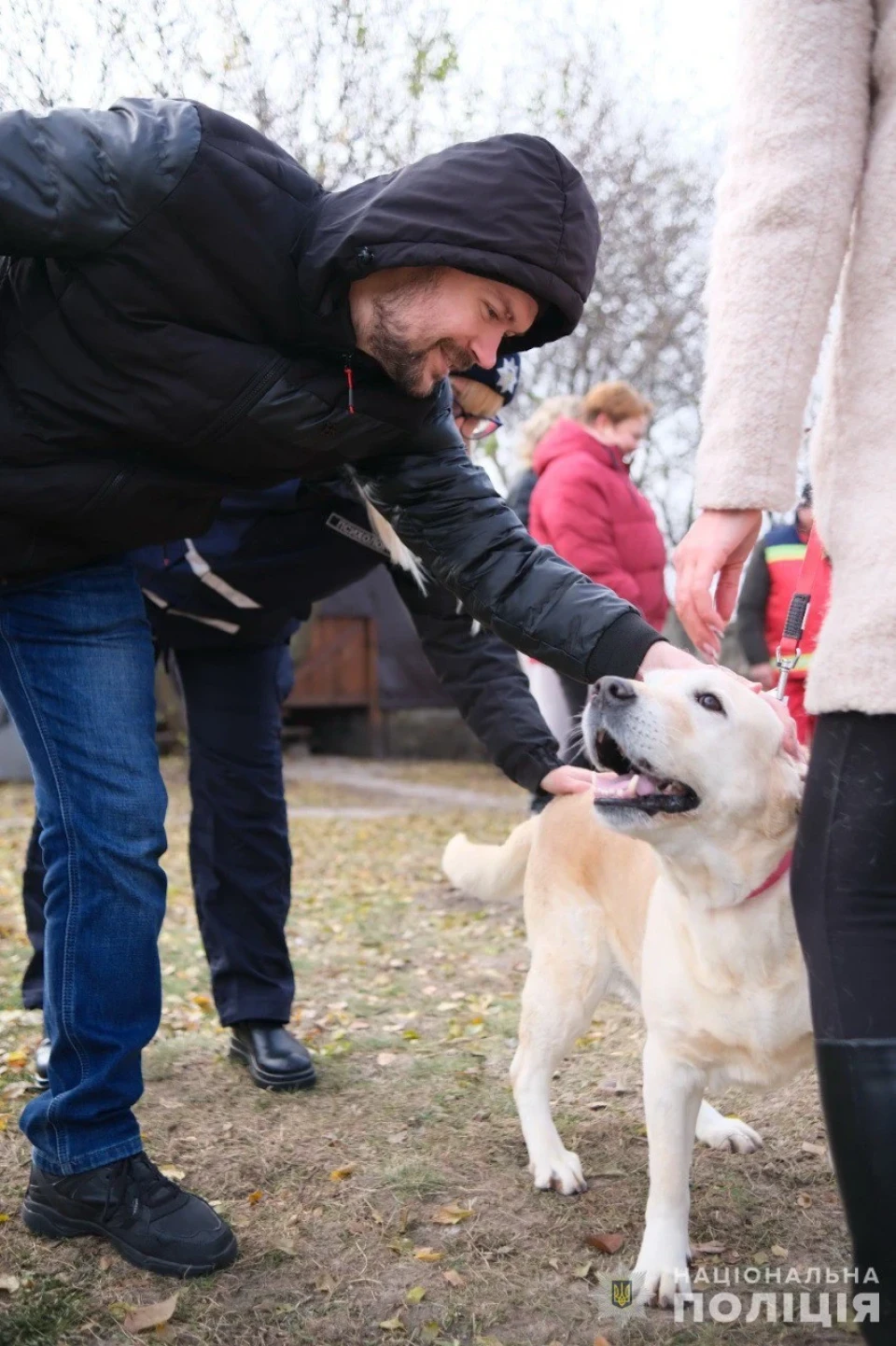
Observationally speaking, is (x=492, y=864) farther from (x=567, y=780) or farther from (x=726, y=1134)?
(x=726, y=1134)

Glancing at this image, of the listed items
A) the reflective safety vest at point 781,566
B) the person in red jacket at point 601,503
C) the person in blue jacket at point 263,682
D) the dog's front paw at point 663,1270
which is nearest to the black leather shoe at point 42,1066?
the person in blue jacket at point 263,682

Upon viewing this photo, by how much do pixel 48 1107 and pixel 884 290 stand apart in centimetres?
206

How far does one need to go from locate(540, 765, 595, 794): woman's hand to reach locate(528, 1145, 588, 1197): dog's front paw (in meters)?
0.86

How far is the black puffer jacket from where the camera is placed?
1.92 metres

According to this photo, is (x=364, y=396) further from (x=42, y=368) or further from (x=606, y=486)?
(x=606, y=486)

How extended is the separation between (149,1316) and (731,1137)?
1.48 metres

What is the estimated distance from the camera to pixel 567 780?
9.89 ft

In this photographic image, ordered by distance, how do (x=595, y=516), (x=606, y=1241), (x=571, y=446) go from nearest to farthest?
1. (x=606, y=1241)
2. (x=595, y=516)
3. (x=571, y=446)

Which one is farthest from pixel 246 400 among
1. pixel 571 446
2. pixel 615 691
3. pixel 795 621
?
pixel 571 446

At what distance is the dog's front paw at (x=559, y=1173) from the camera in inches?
106

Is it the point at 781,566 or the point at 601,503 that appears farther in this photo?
the point at 781,566

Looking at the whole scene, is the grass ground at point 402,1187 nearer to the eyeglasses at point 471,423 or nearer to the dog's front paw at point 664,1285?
the dog's front paw at point 664,1285

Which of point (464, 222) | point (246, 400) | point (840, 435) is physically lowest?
point (840, 435)

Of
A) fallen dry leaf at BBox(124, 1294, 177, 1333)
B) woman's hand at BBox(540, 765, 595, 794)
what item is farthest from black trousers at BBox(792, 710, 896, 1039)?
woman's hand at BBox(540, 765, 595, 794)
